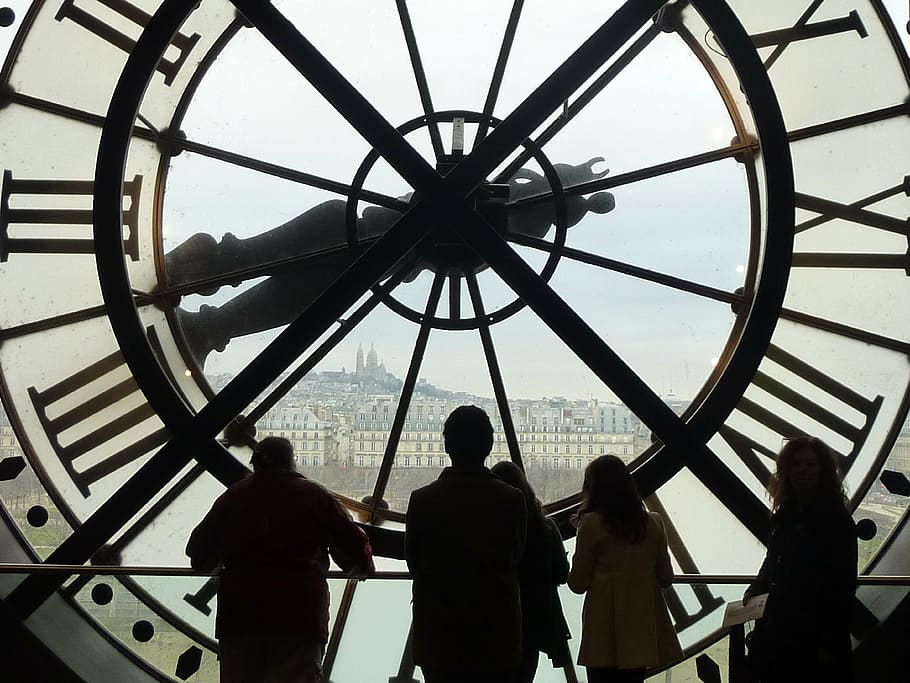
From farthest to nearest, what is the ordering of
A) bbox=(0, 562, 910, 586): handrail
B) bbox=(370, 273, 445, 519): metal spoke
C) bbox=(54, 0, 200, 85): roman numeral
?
1. bbox=(370, 273, 445, 519): metal spoke
2. bbox=(54, 0, 200, 85): roman numeral
3. bbox=(0, 562, 910, 586): handrail

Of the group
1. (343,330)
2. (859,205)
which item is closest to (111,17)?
(343,330)

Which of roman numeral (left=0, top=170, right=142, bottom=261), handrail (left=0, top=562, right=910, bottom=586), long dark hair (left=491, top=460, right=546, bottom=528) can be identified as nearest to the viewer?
long dark hair (left=491, top=460, right=546, bottom=528)

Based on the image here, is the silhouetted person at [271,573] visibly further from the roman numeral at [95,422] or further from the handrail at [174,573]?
the roman numeral at [95,422]

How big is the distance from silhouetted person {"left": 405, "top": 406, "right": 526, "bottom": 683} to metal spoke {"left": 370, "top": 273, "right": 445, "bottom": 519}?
5.64 ft

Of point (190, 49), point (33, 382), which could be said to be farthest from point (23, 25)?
point (33, 382)

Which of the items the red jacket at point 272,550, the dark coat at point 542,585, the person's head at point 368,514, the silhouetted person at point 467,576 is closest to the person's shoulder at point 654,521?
the dark coat at point 542,585

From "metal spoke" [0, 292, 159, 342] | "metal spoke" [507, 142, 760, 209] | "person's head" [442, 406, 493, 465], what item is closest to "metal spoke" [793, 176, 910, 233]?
"metal spoke" [507, 142, 760, 209]

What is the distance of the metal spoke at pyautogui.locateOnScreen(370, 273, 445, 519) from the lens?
11.7 feet

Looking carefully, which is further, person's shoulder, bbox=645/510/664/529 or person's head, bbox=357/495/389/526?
person's head, bbox=357/495/389/526

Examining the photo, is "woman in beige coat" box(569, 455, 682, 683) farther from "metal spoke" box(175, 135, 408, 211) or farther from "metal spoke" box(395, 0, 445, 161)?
"metal spoke" box(395, 0, 445, 161)

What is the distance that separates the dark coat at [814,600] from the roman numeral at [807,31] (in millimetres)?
2210

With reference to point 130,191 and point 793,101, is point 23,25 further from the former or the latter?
point 793,101

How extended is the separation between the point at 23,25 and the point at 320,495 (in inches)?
98.9

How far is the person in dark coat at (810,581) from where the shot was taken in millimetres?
1902
